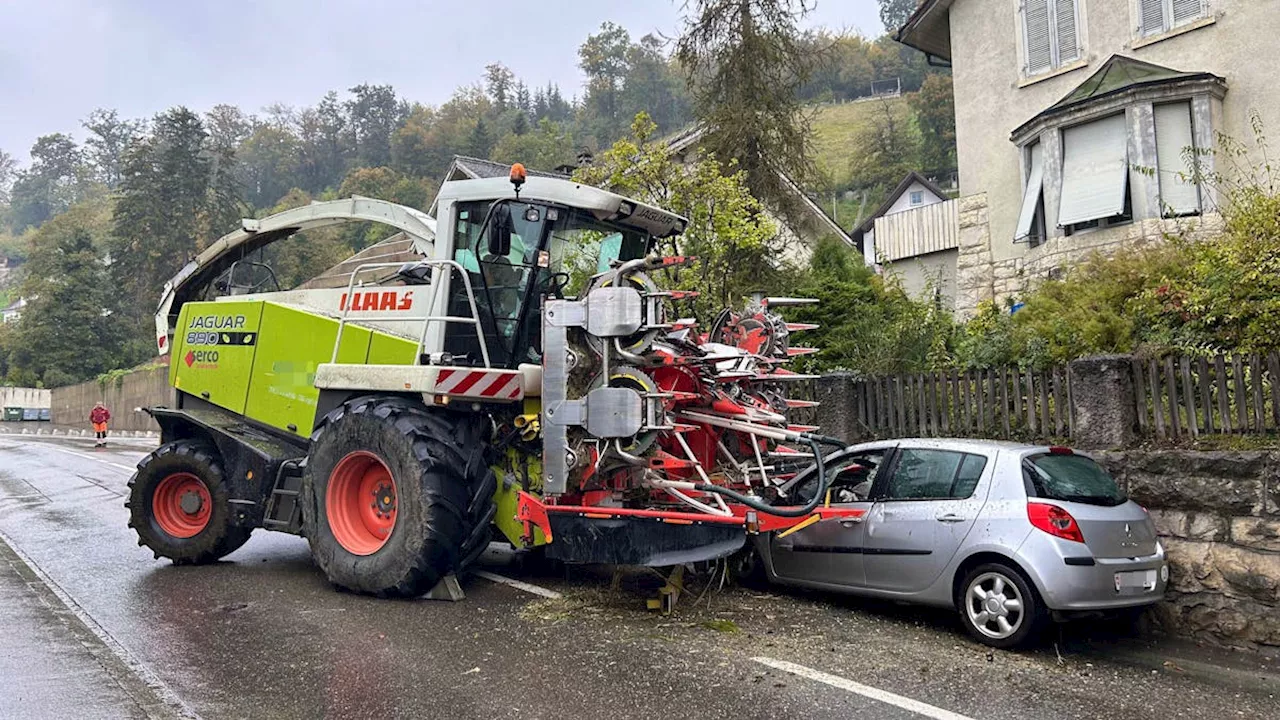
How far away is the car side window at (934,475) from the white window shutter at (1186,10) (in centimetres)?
1231

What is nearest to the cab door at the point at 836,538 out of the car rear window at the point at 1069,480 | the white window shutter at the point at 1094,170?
the car rear window at the point at 1069,480

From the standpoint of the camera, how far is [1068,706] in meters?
4.97

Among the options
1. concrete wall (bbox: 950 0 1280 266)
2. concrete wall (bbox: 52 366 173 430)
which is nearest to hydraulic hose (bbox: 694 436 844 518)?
concrete wall (bbox: 950 0 1280 266)

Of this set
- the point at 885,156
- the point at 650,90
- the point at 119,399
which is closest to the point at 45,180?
the point at 650,90

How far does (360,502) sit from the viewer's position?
7.62 meters

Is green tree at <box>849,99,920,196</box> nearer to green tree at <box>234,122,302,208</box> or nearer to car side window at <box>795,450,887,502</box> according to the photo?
car side window at <box>795,450,887,502</box>

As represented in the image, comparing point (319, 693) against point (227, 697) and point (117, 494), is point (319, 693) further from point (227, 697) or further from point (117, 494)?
point (117, 494)

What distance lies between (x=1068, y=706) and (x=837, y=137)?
88.4 metres

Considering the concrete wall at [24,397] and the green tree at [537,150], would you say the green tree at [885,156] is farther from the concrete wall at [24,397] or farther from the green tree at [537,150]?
the concrete wall at [24,397]

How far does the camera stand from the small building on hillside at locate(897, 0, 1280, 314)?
1446 centimetres

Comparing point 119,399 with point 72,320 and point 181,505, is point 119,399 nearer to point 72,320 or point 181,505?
point 72,320

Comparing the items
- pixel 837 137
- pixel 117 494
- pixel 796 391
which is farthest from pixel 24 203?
pixel 796 391

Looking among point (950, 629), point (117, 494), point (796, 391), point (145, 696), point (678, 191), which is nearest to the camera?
point (145, 696)

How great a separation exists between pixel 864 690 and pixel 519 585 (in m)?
3.47
